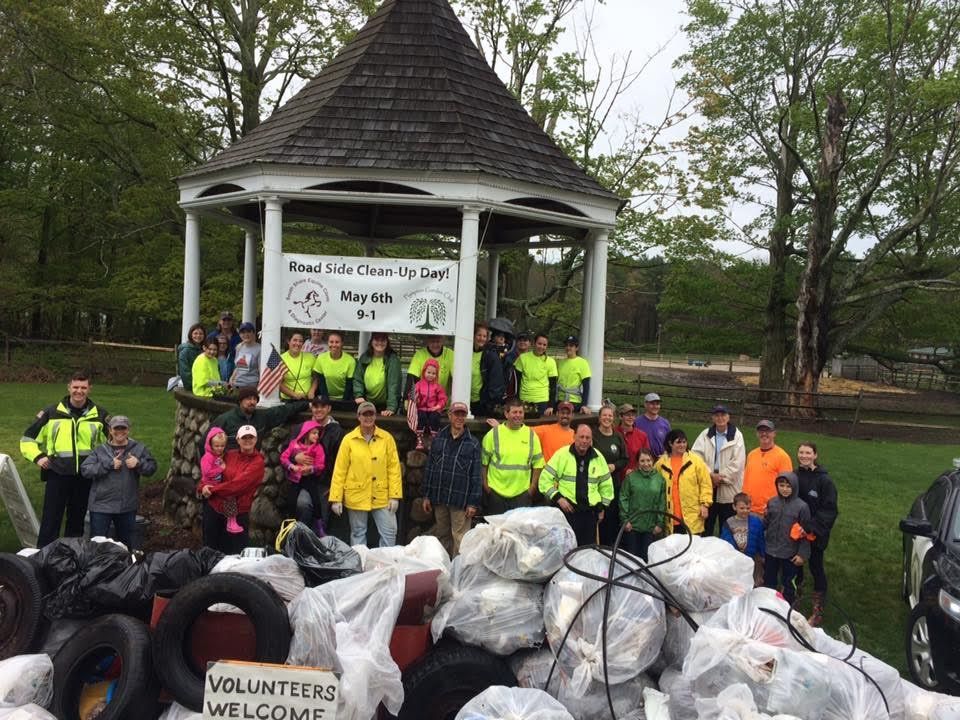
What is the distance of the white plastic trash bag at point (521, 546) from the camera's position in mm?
4715

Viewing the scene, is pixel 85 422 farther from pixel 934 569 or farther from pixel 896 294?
pixel 896 294

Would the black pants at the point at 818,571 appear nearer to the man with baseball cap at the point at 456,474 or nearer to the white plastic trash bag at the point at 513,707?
the man with baseball cap at the point at 456,474

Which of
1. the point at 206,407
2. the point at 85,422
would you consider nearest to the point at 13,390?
the point at 206,407

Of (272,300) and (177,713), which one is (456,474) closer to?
(272,300)

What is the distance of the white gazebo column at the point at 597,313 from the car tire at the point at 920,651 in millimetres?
4421

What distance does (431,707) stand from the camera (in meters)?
4.28

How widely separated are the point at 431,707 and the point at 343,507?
285 centimetres

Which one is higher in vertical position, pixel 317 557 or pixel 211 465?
pixel 211 465

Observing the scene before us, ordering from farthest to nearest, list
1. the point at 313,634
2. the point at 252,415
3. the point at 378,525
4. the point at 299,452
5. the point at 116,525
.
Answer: the point at 252,415 < the point at 378,525 < the point at 299,452 < the point at 116,525 < the point at 313,634

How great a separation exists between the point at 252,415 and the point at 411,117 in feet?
12.9

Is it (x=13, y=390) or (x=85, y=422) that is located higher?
(x=85, y=422)

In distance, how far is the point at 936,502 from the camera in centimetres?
640

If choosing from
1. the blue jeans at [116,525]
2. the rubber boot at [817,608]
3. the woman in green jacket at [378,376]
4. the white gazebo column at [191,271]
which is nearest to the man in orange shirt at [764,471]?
the rubber boot at [817,608]

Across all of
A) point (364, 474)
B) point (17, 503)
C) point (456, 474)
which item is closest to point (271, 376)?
point (364, 474)
